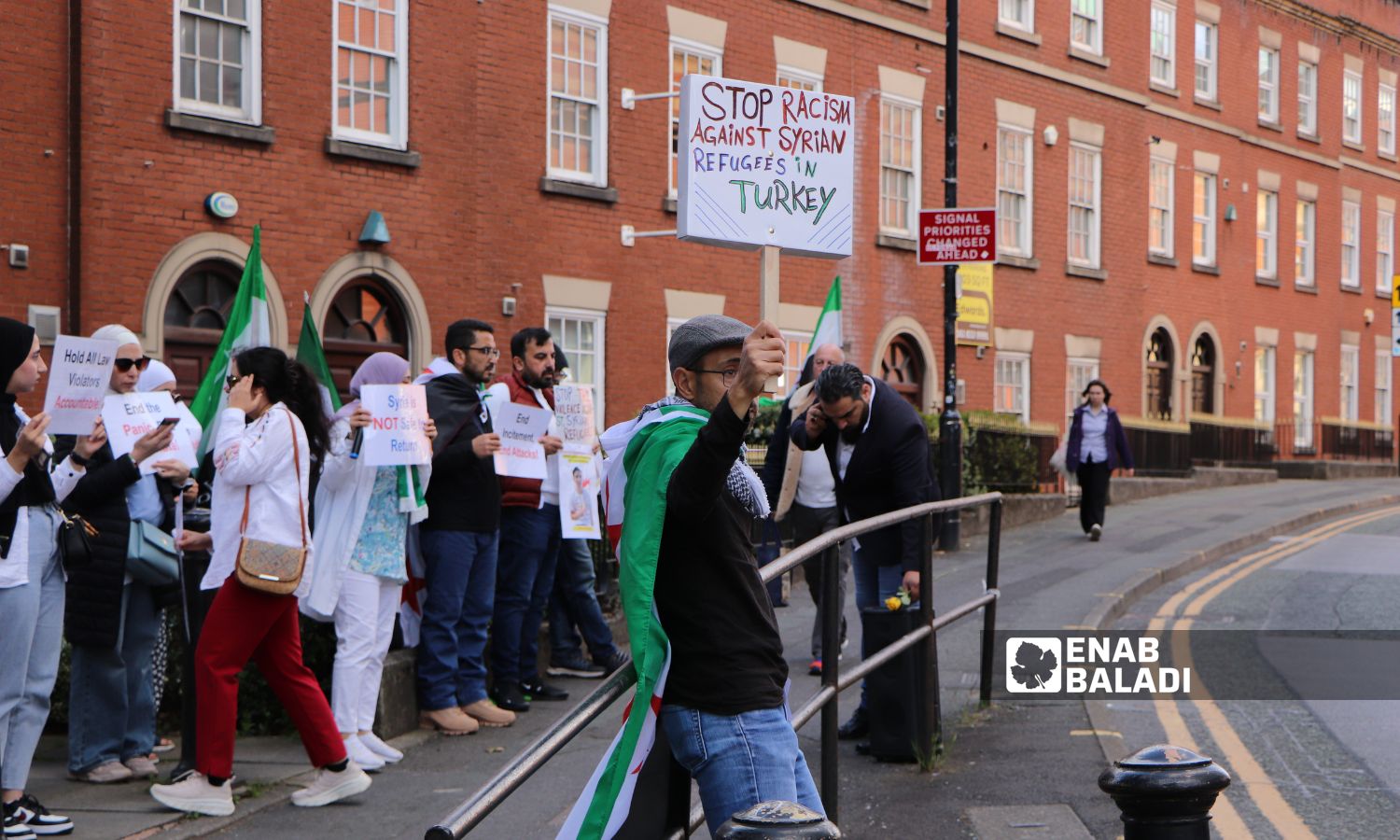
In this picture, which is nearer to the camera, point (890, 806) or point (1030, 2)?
point (890, 806)

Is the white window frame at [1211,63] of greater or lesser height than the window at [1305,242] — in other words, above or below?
above

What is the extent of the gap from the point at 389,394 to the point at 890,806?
3.13 metres

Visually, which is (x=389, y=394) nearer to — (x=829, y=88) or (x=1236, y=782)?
(x=1236, y=782)

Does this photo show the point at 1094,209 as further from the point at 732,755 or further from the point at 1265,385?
the point at 732,755

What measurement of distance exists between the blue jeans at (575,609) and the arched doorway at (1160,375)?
69.6 ft

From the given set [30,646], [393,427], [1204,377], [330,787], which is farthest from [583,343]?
[1204,377]

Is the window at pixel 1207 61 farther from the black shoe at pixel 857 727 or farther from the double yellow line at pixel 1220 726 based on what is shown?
the black shoe at pixel 857 727

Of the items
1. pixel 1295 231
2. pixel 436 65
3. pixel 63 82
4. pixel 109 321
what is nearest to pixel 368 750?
pixel 109 321

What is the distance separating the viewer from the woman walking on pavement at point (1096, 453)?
59.6ft

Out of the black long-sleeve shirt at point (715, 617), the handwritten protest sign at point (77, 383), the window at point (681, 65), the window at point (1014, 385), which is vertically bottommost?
the black long-sleeve shirt at point (715, 617)

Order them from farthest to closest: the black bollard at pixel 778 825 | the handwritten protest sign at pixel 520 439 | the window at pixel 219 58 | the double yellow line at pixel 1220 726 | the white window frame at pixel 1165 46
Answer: the white window frame at pixel 1165 46 < the window at pixel 219 58 < the handwritten protest sign at pixel 520 439 < the double yellow line at pixel 1220 726 < the black bollard at pixel 778 825

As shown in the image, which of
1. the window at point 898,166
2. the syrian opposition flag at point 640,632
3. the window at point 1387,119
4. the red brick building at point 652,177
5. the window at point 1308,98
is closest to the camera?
the syrian opposition flag at point 640,632

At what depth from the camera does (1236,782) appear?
717 cm

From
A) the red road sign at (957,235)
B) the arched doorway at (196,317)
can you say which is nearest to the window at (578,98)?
the arched doorway at (196,317)
